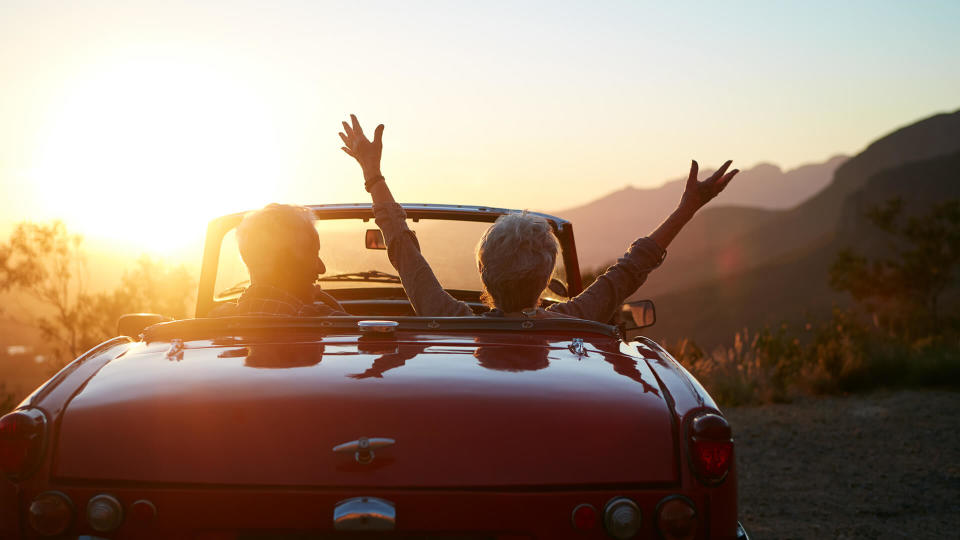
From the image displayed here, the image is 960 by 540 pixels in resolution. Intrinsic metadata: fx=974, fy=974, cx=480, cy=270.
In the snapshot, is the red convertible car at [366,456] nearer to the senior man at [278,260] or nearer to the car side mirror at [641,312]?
the senior man at [278,260]

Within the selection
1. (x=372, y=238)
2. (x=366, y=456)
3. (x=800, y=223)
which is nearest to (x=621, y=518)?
(x=366, y=456)

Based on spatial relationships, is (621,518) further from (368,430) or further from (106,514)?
Result: (106,514)

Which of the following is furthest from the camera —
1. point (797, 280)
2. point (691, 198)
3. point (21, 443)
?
point (797, 280)

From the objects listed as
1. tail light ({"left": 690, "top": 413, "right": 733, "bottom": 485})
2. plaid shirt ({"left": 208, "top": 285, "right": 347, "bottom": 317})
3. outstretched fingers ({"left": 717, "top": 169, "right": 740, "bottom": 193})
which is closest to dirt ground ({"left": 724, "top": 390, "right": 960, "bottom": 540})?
outstretched fingers ({"left": 717, "top": 169, "right": 740, "bottom": 193})

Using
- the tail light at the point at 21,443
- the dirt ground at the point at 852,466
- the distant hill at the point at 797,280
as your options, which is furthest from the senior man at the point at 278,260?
the distant hill at the point at 797,280

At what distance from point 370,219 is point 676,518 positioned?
3124 millimetres

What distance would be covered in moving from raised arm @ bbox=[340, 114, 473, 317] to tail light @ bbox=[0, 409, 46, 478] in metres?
1.57

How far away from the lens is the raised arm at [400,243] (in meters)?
3.64

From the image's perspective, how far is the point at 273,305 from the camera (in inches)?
134

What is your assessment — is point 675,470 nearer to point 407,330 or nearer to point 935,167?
point 407,330

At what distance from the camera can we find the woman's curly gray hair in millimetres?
3352

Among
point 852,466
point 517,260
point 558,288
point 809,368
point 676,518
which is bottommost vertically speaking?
point 852,466

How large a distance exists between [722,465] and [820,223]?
478 feet

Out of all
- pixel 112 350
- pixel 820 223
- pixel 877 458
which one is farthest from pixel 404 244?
pixel 820 223
